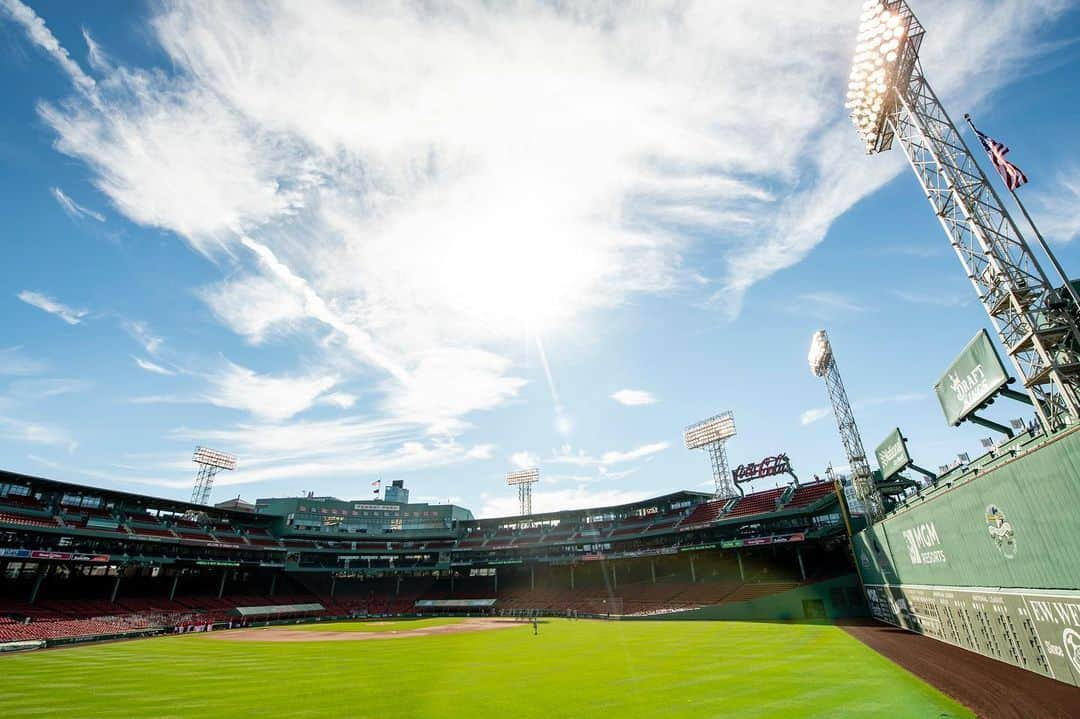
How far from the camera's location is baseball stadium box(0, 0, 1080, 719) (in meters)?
16.2

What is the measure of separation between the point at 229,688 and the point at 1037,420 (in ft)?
118

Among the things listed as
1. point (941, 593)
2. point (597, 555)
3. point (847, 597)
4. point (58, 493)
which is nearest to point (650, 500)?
point (597, 555)

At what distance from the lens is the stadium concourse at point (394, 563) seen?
4947 centimetres

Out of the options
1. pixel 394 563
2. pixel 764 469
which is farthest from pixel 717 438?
pixel 394 563

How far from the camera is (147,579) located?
61.2 metres

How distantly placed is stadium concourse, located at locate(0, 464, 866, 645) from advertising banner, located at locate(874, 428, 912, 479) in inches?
648

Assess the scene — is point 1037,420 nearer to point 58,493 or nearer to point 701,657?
point 701,657

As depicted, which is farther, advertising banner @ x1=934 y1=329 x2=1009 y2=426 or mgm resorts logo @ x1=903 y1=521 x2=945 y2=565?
mgm resorts logo @ x1=903 y1=521 x2=945 y2=565

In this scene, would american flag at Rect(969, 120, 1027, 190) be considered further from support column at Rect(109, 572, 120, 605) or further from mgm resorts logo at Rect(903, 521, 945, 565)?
support column at Rect(109, 572, 120, 605)

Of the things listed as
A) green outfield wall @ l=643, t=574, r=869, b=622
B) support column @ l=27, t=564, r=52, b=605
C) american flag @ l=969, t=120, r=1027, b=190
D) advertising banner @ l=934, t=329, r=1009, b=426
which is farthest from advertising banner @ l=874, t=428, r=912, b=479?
support column @ l=27, t=564, r=52, b=605

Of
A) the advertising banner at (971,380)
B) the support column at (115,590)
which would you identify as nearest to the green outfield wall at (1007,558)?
the advertising banner at (971,380)

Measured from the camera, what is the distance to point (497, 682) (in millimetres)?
19234

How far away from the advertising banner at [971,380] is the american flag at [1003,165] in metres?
6.56

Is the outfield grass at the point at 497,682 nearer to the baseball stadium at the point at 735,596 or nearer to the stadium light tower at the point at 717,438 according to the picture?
the baseball stadium at the point at 735,596
